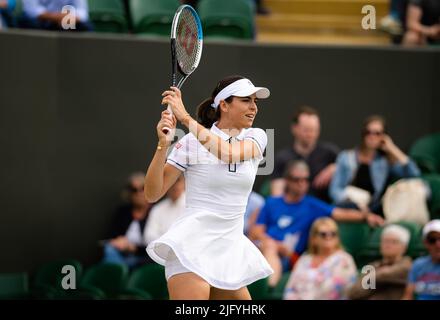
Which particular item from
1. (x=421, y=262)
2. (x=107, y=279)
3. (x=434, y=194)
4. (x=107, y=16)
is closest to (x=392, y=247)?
(x=421, y=262)

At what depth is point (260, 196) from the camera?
914 cm

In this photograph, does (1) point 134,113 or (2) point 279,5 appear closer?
(1) point 134,113

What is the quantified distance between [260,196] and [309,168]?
0.43 meters

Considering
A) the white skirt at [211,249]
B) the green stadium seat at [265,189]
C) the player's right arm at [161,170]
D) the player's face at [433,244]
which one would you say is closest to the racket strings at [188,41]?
the player's right arm at [161,170]

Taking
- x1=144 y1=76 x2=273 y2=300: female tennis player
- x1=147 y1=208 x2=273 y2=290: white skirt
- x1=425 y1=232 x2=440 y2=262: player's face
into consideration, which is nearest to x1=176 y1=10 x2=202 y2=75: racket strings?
x1=144 y1=76 x2=273 y2=300: female tennis player

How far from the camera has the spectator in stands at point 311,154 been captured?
29.9 feet

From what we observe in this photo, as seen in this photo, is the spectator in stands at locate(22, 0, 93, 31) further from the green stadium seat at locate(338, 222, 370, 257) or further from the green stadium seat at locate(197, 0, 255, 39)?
the green stadium seat at locate(338, 222, 370, 257)

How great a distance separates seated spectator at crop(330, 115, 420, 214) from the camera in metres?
8.94

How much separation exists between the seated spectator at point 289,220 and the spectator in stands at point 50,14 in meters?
2.09

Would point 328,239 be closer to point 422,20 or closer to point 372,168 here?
point 372,168

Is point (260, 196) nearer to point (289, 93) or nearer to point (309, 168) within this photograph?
point (309, 168)

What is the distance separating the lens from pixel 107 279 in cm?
859
